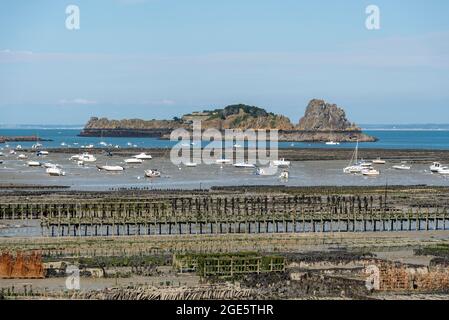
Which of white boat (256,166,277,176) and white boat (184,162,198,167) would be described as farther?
white boat (184,162,198,167)

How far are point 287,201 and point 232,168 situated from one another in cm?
5246

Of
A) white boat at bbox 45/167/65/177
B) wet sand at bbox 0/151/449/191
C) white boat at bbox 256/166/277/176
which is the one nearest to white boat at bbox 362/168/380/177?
wet sand at bbox 0/151/449/191

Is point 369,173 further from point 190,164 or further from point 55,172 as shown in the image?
point 55,172

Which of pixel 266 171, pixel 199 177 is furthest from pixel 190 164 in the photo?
pixel 199 177

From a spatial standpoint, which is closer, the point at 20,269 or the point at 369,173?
the point at 20,269

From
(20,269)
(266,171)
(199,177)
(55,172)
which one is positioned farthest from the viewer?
(266,171)

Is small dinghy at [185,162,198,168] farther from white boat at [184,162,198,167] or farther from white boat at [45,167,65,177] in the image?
white boat at [45,167,65,177]

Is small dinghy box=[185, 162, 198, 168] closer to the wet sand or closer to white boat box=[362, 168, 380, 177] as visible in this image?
the wet sand

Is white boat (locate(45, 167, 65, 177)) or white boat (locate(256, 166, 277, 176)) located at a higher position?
white boat (locate(45, 167, 65, 177))

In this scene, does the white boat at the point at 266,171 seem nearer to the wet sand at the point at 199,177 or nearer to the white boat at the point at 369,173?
the wet sand at the point at 199,177

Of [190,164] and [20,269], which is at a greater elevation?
[20,269]

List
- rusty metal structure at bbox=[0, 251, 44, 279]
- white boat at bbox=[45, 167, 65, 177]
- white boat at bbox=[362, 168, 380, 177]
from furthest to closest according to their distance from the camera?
1. white boat at bbox=[362, 168, 380, 177]
2. white boat at bbox=[45, 167, 65, 177]
3. rusty metal structure at bbox=[0, 251, 44, 279]

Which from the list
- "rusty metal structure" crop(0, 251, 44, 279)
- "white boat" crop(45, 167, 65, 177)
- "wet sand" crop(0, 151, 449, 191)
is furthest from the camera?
"white boat" crop(45, 167, 65, 177)

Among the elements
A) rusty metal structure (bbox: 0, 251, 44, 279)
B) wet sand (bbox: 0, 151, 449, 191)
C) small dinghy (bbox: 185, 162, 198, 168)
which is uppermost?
rusty metal structure (bbox: 0, 251, 44, 279)
